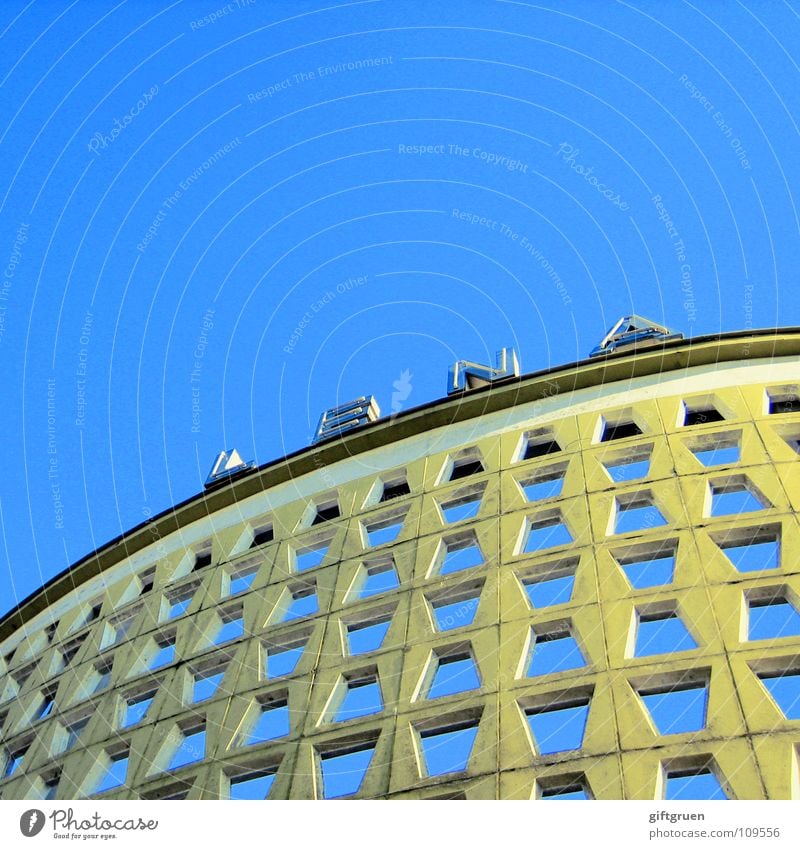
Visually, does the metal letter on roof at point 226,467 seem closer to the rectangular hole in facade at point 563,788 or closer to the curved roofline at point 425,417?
Result: the curved roofline at point 425,417

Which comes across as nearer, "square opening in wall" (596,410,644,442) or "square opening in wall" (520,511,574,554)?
"square opening in wall" (520,511,574,554)

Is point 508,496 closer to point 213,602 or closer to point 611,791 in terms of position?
point 213,602

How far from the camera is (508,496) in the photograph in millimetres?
30609

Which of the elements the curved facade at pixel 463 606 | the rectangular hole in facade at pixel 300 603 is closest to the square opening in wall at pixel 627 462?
the curved facade at pixel 463 606

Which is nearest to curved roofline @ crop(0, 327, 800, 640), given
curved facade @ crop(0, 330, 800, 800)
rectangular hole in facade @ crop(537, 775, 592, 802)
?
curved facade @ crop(0, 330, 800, 800)

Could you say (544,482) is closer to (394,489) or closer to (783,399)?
(394,489)

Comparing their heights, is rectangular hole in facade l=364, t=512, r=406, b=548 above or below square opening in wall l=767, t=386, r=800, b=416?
below

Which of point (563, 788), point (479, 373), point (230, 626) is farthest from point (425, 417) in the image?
point (563, 788)

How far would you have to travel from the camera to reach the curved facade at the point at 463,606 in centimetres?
2194

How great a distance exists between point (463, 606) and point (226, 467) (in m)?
15.7

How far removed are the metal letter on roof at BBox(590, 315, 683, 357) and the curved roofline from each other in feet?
3.36

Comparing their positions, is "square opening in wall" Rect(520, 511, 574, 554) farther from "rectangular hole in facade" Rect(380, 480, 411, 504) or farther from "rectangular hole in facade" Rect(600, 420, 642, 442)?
"rectangular hole in facade" Rect(380, 480, 411, 504)

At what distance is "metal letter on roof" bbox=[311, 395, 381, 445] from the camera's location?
131ft
